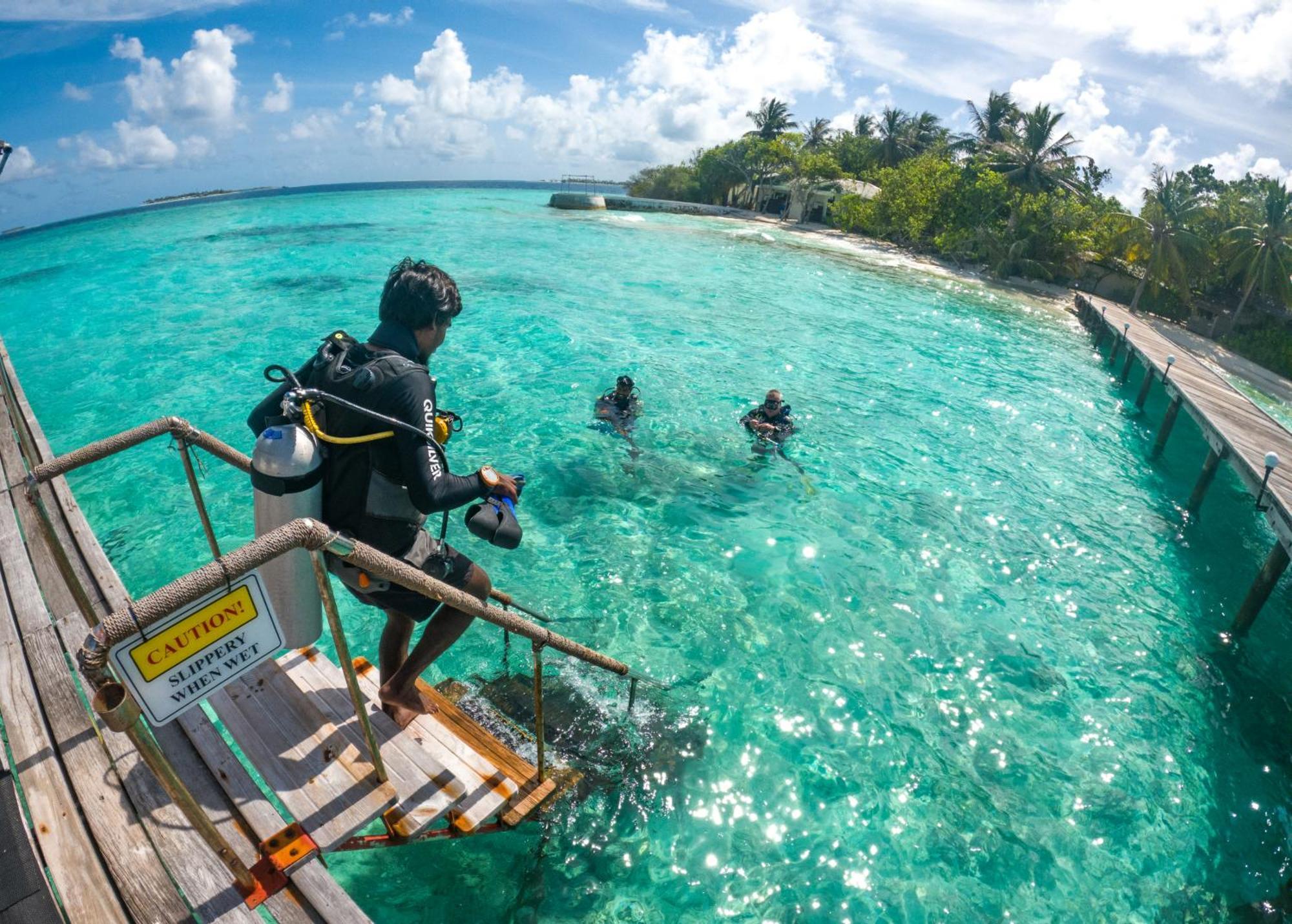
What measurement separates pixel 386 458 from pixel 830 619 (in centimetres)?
657

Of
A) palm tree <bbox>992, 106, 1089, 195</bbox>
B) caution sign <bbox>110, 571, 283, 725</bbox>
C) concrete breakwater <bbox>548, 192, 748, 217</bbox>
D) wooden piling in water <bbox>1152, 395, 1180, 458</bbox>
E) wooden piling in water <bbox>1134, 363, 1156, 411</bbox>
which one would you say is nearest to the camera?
caution sign <bbox>110, 571, 283, 725</bbox>

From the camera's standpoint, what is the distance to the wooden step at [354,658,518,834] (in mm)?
3639

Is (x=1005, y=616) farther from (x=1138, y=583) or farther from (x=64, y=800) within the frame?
(x=64, y=800)

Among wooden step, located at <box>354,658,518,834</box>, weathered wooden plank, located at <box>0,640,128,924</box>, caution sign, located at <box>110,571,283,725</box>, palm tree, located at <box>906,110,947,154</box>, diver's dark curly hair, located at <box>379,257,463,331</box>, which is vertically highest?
palm tree, located at <box>906,110,947,154</box>

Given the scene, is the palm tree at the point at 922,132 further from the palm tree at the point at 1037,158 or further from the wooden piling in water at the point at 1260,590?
the wooden piling in water at the point at 1260,590

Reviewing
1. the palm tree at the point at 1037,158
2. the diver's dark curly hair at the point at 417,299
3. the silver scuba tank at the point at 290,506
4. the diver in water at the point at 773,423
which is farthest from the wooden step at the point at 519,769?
the palm tree at the point at 1037,158

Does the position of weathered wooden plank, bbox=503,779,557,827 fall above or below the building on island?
below

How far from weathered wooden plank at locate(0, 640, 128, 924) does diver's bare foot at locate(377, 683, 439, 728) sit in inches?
53.9

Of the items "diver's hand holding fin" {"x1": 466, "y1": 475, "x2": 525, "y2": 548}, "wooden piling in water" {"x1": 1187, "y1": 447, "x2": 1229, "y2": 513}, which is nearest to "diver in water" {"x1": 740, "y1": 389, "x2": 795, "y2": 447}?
"wooden piling in water" {"x1": 1187, "y1": 447, "x2": 1229, "y2": 513}

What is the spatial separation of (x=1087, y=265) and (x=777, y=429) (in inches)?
1451

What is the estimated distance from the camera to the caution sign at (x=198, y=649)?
2115 mm

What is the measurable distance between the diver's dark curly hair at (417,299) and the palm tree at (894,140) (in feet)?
221

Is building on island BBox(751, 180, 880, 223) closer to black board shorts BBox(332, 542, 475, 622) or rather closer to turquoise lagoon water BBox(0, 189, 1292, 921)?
turquoise lagoon water BBox(0, 189, 1292, 921)

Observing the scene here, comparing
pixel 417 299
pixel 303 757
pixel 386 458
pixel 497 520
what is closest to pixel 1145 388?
pixel 497 520
